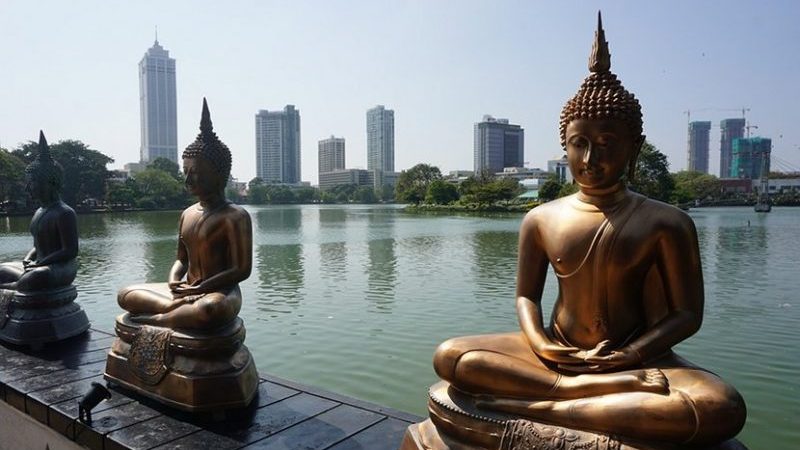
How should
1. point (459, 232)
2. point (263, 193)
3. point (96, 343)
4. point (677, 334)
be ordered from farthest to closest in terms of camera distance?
point (263, 193)
point (459, 232)
point (96, 343)
point (677, 334)

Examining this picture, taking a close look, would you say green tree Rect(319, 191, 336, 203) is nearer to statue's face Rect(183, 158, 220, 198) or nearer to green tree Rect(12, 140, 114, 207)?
green tree Rect(12, 140, 114, 207)

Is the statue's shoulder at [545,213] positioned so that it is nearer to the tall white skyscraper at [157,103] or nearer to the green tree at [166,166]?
the green tree at [166,166]

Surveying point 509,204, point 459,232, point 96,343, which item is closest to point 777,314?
point 96,343

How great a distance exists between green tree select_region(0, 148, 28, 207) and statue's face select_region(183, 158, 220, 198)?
41.2 metres

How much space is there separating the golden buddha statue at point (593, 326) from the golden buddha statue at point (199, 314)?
1.81m

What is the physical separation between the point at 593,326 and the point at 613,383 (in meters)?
0.46

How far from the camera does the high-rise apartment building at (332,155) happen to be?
13638cm

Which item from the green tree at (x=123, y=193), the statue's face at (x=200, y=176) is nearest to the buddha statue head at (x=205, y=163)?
the statue's face at (x=200, y=176)

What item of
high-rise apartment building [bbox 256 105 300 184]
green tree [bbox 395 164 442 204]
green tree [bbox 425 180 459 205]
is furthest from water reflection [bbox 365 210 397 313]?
high-rise apartment building [bbox 256 105 300 184]

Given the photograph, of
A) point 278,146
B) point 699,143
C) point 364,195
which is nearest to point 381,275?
point 364,195

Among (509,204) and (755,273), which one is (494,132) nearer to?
(509,204)

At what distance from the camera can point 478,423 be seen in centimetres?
291

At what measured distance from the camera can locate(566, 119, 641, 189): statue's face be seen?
304 cm

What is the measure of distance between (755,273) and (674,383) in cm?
1346
